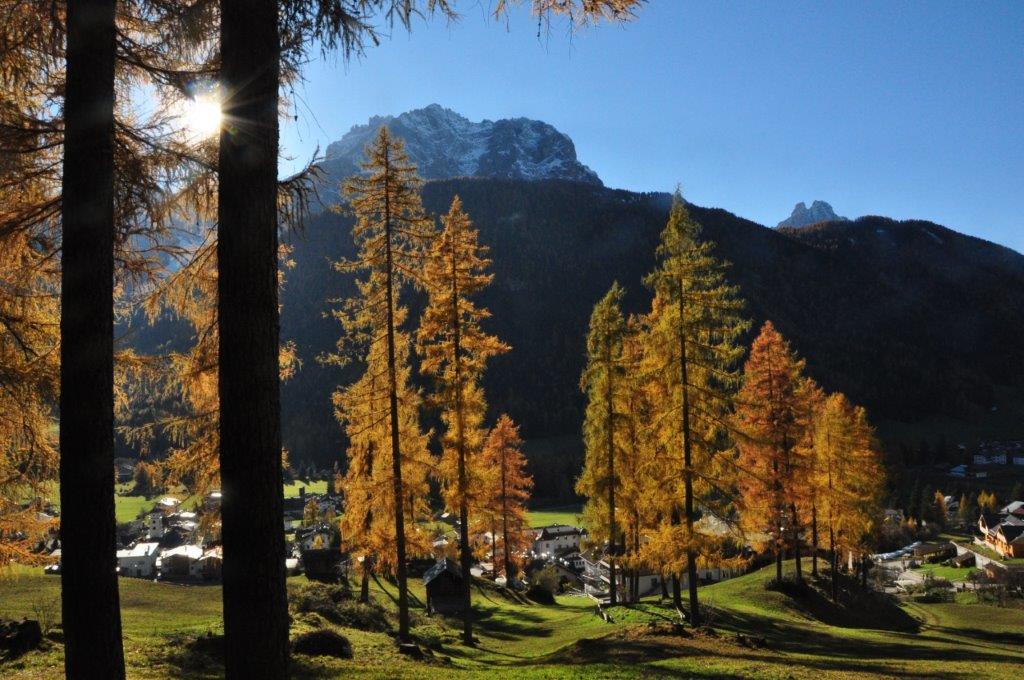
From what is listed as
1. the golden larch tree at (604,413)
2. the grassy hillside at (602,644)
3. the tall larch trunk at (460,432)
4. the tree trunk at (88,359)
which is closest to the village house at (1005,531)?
the grassy hillside at (602,644)

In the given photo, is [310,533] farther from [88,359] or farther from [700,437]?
[88,359]

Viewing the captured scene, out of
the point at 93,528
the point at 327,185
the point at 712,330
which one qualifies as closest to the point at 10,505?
the point at 93,528

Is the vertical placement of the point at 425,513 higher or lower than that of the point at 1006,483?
higher

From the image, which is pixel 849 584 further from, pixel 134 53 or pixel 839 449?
pixel 134 53

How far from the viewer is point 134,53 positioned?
7.42 meters

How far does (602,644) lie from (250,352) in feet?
52.7

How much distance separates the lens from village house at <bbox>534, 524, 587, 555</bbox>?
8694 cm

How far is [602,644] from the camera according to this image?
17688mm

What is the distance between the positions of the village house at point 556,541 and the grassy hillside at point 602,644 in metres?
55.5

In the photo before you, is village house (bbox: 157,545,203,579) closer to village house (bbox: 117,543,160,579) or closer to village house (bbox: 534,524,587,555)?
village house (bbox: 117,543,160,579)

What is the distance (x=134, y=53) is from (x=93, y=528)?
5.45 m

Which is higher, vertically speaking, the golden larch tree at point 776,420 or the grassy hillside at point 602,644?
the golden larch tree at point 776,420

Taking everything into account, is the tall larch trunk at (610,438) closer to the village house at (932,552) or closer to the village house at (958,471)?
the village house at (932,552)

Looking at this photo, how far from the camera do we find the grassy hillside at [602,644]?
42.4 feet
